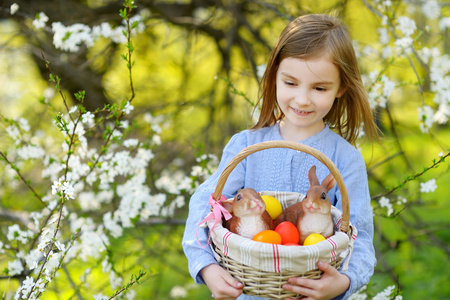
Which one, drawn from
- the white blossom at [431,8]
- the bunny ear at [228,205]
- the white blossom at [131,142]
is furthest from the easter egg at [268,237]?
the white blossom at [431,8]

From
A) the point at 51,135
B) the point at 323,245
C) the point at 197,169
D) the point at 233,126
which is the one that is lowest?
the point at 323,245

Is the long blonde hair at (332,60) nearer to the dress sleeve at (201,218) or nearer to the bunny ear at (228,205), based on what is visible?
the dress sleeve at (201,218)

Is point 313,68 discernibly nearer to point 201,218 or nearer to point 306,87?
point 306,87

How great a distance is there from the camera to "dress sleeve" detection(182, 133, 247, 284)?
1.47 m

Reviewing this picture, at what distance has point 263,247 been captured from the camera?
1203 mm

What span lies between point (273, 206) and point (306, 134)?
0.35 meters

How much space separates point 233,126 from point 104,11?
132 cm

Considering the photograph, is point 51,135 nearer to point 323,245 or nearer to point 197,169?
point 197,169

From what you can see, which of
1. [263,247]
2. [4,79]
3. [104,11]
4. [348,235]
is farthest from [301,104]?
[4,79]

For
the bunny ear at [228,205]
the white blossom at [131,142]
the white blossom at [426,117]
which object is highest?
the white blossom at [131,142]

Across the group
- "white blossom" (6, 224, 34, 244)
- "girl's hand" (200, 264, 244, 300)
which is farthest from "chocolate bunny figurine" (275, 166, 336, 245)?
Answer: "white blossom" (6, 224, 34, 244)

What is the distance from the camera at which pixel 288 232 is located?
136cm

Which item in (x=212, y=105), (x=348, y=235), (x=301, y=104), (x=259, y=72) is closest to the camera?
(x=348, y=235)

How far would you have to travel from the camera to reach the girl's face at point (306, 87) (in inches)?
61.0
